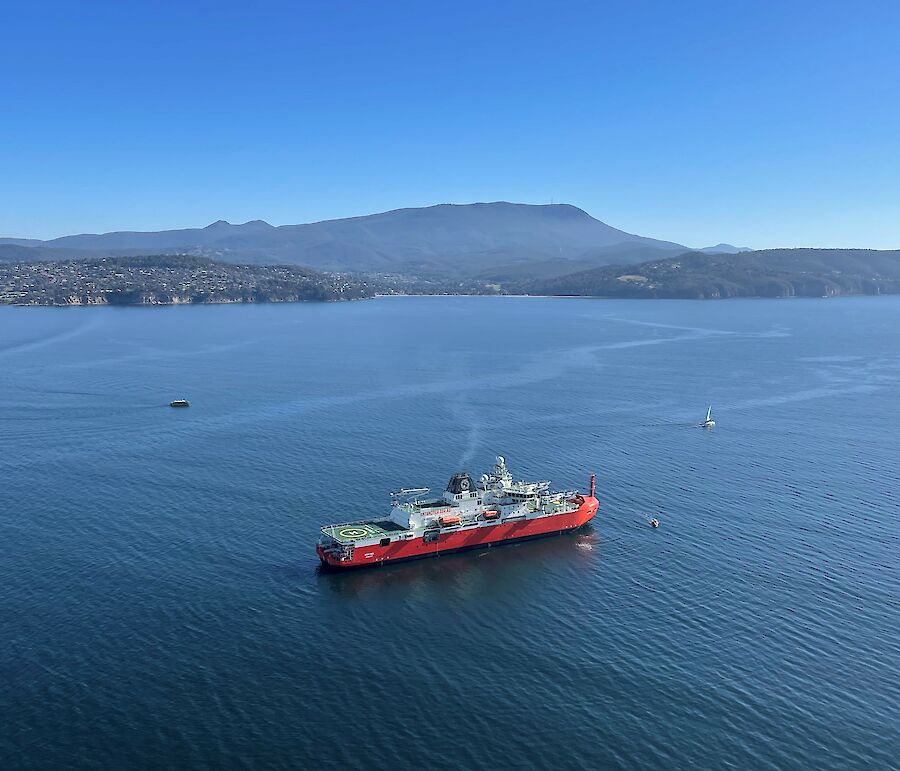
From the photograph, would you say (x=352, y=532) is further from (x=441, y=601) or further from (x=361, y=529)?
(x=441, y=601)

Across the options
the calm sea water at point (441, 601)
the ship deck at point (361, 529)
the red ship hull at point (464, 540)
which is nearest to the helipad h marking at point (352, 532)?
the ship deck at point (361, 529)

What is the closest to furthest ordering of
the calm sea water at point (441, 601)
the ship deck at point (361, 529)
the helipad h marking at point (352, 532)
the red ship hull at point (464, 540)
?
the calm sea water at point (441, 601) → the red ship hull at point (464, 540) → the ship deck at point (361, 529) → the helipad h marking at point (352, 532)

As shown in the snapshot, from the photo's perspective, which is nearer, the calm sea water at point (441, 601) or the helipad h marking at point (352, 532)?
the calm sea water at point (441, 601)

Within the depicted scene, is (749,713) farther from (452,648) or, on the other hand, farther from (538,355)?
(538,355)

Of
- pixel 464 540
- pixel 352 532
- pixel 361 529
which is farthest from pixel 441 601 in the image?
pixel 361 529

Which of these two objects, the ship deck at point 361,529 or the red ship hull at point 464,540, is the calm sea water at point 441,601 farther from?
the ship deck at point 361,529

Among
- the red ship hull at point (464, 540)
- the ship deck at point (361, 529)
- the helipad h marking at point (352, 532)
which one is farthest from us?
the helipad h marking at point (352, 532)

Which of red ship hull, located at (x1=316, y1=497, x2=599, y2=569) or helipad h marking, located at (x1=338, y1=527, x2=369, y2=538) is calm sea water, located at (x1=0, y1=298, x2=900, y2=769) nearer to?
red ship hull, located at (x1=316, y1=497, x2=599, y2=569)
